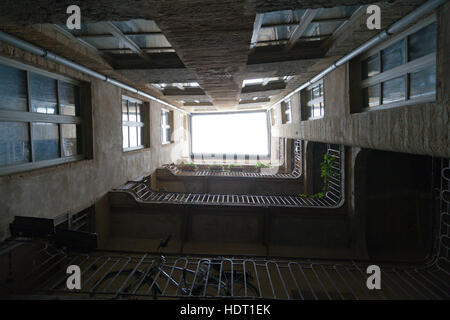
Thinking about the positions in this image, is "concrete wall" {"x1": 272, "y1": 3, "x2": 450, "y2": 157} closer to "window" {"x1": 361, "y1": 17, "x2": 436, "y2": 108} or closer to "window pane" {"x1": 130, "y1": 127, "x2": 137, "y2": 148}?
"window" {"x1": 361, "y1": 17, "x2": 436, "y2": 108}

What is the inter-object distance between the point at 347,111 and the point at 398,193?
9.05ft

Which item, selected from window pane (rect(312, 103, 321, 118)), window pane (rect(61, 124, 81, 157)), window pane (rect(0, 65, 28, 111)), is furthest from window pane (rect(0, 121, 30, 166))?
window pane (rect(312, 103, 321, 118))

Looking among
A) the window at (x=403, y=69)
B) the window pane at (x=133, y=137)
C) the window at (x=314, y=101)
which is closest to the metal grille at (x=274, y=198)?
the window at (x=314, y=101)

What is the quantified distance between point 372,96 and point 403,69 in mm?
1046

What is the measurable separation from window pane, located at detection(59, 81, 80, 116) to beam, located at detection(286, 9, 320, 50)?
5142 millimetres

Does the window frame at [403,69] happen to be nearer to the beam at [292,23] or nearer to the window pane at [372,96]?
the window pane at [372,96]

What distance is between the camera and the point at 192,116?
19.0 m

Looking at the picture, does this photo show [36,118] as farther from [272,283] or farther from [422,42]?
[422,42]

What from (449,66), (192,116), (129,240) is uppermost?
(192,116)

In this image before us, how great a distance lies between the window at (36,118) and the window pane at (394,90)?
6668mm

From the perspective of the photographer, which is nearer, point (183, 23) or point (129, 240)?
point (183, 23)

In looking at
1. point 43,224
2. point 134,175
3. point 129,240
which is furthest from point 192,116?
point 43,224

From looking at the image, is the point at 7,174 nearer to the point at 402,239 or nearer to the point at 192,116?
the point at 402,239

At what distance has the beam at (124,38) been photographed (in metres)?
3.96
